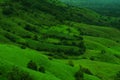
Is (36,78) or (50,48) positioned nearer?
(36,78)

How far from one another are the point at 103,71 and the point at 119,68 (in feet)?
→ 34.4

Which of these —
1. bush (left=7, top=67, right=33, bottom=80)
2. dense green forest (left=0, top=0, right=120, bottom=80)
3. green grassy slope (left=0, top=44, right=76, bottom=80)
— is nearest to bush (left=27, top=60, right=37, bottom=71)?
dense green forest (left=0, top=0, right=120, bottom=80)

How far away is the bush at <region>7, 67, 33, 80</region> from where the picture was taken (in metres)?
52.1

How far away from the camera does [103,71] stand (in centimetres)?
10825

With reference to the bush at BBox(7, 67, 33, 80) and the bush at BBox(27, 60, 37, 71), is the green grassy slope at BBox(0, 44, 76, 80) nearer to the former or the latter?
the bush at BBox(27, 60, 37, 71)

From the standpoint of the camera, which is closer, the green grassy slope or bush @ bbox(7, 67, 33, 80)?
bush @ bbox(7, 67, 33, 80)

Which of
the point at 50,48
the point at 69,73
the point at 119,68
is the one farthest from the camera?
the point at 50,48

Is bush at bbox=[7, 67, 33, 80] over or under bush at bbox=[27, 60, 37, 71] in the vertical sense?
over

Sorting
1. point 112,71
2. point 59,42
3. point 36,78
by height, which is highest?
point 36,78

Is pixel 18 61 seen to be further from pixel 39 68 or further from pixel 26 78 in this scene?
pixel 26 78

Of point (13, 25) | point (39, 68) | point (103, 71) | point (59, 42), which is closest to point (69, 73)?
point (39, 68)

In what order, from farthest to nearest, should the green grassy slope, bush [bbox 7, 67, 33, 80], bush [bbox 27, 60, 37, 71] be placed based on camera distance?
the green grassy slope < bush [bbox 27, 60, 37, 71] < bush [bbox 7, 67, 33, 80]

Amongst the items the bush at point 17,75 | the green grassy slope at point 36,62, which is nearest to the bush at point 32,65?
the green grassy slope at point 36,62

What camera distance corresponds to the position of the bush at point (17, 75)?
5213 cm
